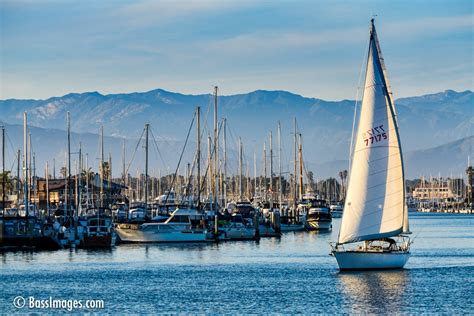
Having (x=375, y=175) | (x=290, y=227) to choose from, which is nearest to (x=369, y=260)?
(x=375, y=175)

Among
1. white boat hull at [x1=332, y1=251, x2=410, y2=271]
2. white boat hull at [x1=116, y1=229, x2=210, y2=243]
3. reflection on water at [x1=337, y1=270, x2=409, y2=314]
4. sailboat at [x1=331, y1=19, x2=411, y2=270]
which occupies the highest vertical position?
sailboat at [x1=331, y1=19, x2=411, y2=270]

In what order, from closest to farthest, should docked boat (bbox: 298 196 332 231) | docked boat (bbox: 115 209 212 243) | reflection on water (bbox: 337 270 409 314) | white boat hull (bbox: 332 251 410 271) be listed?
reflection on water (bbox: 337 270 409 314), white boat hull (bbox: 332 251 410 271), docked boat (bbox: 115 209 212 243), docked boat (bbox: 298 196 332 231)

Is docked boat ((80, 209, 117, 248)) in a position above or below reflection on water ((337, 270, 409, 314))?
above

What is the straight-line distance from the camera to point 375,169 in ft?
205

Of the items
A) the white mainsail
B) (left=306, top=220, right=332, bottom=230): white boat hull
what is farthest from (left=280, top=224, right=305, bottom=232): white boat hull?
the white mainsail

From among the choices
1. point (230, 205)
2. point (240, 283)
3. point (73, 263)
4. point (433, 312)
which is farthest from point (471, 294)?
point (230, 205)

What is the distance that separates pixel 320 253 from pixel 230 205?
73000 mm

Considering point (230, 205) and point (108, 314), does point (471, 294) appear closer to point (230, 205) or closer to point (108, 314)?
point (108, 314)

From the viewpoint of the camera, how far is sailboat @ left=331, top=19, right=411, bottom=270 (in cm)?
6206

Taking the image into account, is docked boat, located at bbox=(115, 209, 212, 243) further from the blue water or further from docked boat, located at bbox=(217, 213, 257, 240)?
the blue water

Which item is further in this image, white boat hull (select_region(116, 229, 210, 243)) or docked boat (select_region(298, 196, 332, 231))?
docked boat (select_region(298, 196, 332, 231))

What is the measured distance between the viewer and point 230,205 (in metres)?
162

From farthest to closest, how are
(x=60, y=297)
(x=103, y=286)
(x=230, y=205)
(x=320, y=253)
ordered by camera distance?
(x=230, y=205) < (x=320, y=253) < (x=103, y=286) < (x=60, y=297)

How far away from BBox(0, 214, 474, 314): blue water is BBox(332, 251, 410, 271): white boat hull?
518 millimetres
